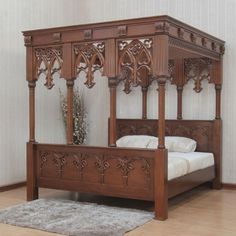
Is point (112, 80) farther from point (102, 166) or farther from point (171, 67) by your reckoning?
point (171, 67)

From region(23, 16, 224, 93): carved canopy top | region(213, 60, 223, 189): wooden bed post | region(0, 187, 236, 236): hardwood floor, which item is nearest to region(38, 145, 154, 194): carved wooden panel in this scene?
region(0, 187, 236, 236): hardwood floor

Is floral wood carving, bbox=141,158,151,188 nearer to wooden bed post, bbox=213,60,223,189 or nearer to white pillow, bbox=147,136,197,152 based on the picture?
white pillow, bbox=147,136,197,152

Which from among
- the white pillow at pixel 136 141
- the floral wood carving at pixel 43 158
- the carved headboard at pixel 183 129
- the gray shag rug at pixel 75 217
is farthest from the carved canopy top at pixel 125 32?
the gray shag rug at pixel 75 217

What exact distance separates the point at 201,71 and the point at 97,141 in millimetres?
2067

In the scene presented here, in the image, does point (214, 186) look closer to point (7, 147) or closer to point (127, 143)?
point (127, 143)

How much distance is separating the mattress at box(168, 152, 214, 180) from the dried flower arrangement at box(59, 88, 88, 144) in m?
1.90

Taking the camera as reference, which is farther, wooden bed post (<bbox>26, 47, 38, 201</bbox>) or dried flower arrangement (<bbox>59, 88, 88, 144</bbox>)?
dried flower arrangement (<bbox>59, 88, 88, 144</bbox>)

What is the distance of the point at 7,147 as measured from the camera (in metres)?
6.21

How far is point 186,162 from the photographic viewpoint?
17.1 ft

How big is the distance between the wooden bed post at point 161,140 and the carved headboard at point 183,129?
183 centimetres

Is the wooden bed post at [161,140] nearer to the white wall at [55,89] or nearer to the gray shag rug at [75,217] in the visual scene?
the gray shag rug at [75,217]

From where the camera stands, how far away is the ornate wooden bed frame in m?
4.60

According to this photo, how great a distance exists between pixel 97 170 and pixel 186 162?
3.31 feet

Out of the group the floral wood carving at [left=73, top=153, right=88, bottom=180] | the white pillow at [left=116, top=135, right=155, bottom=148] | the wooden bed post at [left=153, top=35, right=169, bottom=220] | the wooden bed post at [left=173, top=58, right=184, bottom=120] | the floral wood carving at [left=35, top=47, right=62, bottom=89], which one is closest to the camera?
the wooden bed post at [left=153, top=35, right=169, bottom=220]
